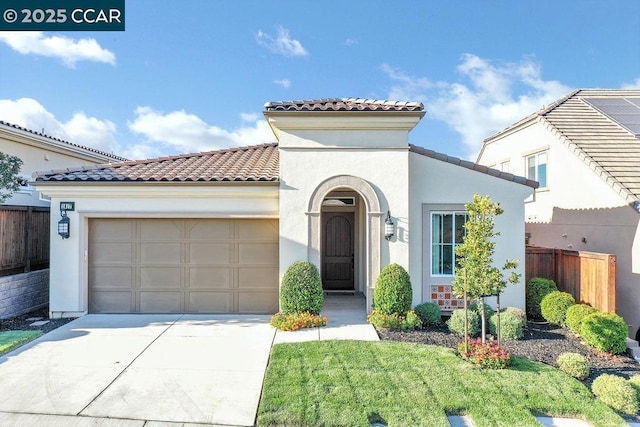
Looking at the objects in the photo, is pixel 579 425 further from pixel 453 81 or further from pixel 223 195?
pixel 453 81

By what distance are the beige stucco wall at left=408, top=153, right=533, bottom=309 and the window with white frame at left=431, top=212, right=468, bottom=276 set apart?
188mm

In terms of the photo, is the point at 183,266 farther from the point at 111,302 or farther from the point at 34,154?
the point at 34,154

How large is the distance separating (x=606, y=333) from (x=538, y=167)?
25.0 feet

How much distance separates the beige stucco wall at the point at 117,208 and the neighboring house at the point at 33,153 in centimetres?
270

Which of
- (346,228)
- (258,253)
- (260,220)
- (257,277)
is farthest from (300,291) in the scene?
(346,228)

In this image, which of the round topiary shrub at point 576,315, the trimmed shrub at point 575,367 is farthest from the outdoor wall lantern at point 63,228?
the round topiary shrub at point 576,315

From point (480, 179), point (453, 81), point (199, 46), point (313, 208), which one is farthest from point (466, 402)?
point (453, 81)

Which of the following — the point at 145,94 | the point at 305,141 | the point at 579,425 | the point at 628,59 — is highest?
the point at 628,59

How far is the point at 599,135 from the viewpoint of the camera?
10961 mm

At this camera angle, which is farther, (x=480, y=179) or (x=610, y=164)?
(x=610, y=164)

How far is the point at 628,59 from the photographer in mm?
12781

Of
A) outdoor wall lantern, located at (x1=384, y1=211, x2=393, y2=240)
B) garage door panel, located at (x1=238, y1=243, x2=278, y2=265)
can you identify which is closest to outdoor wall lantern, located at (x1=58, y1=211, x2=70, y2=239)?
garage door panel, located at (x1=238, y1=243, x2=278, y2=265)

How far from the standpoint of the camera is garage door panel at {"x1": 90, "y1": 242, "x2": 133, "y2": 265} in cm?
900

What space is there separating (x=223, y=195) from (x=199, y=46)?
217 inches
